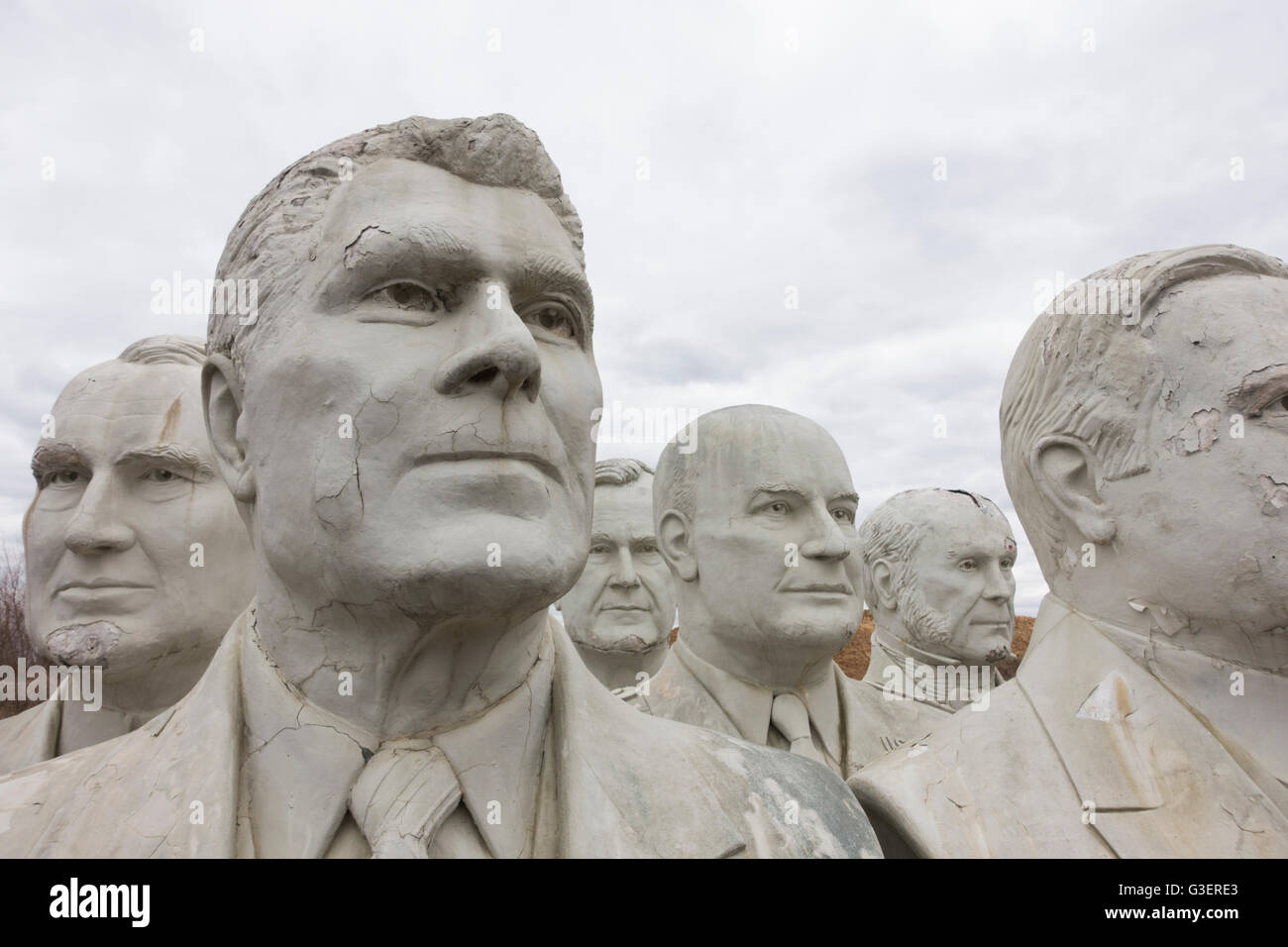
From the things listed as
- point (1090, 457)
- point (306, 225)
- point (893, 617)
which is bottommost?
point (893, 617)

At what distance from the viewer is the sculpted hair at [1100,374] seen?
10.1ft

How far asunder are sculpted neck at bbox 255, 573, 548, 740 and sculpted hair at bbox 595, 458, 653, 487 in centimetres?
541

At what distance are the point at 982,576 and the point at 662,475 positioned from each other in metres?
2.98

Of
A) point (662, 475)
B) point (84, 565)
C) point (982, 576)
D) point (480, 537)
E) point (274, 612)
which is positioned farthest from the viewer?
point (982, 576)

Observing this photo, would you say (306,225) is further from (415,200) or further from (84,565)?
(84,565)

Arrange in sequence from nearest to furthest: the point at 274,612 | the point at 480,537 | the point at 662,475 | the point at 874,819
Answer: the point at 480,537 → the point at 274,612 → the point at 874,819 → the point at 662,475

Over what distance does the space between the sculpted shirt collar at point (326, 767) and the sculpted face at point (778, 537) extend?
2.61 meters

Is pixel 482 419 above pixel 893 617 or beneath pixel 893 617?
above

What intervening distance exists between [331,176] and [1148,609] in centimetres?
259

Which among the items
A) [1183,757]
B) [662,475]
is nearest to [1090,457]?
[1183,757]

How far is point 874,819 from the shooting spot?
308 centimetres

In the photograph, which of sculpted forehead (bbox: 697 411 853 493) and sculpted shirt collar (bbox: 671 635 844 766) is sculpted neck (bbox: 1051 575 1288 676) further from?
sculpted shirt collar (bbox: 671 635 844 766)

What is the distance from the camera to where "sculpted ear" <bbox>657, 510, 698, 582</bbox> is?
5344mm

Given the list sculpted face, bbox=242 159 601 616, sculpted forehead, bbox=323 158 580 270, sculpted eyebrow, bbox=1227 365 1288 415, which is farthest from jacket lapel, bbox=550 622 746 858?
sculpted eyebrow, bbox=1227 365 1288 415
